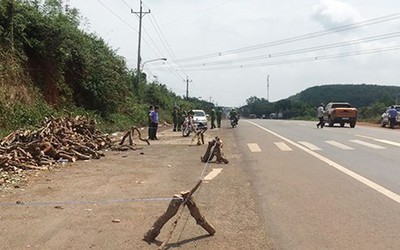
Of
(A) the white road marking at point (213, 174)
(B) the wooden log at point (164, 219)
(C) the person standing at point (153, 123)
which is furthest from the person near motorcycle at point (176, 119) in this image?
(B) the wooden log at point (164, 219)

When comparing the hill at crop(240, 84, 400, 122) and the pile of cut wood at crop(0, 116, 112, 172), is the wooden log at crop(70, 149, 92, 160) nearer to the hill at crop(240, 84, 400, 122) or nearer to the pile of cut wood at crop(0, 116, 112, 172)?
the pile of cut wood at crop(0, 116, 112, 172)

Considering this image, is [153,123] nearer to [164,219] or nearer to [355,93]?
[164,219]

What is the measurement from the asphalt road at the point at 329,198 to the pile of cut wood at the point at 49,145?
513 centimetres

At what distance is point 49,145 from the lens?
549 inches

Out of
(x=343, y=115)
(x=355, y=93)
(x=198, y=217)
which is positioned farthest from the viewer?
(x=355, y=93)

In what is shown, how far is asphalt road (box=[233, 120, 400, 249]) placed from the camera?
20.8ft

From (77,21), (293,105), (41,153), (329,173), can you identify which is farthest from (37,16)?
(293,105)

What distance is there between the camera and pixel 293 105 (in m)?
111

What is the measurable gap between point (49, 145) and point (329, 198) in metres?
8.24

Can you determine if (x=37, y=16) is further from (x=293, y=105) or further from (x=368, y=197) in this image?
(x=293, y=105)

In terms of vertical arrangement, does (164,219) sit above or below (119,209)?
above

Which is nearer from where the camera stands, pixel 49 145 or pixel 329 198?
pixel 329 198

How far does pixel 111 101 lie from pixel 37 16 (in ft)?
28.9

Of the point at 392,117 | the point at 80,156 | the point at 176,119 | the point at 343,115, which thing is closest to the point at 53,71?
the point at 176,119
